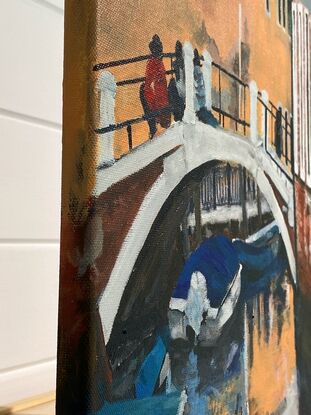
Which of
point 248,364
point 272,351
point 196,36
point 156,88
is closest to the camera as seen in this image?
point 156,88

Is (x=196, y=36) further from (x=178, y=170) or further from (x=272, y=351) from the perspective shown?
(x=272, y=351)

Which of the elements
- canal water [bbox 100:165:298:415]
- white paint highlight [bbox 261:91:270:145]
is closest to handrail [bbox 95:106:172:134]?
canal water [bbox 100:165:298:415]

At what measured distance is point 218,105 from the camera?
0.96 metres

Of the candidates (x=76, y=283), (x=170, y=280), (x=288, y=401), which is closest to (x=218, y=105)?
(x=170, y=280)

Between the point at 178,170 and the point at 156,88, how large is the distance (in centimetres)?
12

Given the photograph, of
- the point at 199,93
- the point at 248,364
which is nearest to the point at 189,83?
the point at 199,93

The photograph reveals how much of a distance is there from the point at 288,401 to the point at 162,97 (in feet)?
2.34

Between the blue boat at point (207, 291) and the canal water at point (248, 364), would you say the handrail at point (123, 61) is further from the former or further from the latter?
the canal water at point (248, 364)

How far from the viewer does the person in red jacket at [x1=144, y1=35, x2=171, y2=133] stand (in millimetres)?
776

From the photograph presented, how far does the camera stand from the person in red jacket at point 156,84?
78 centimetres

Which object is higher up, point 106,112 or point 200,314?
point 106,112

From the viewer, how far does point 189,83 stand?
0.88 m

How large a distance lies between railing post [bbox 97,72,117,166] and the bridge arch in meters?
0.05

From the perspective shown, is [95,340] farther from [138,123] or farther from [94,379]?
[138,123]
